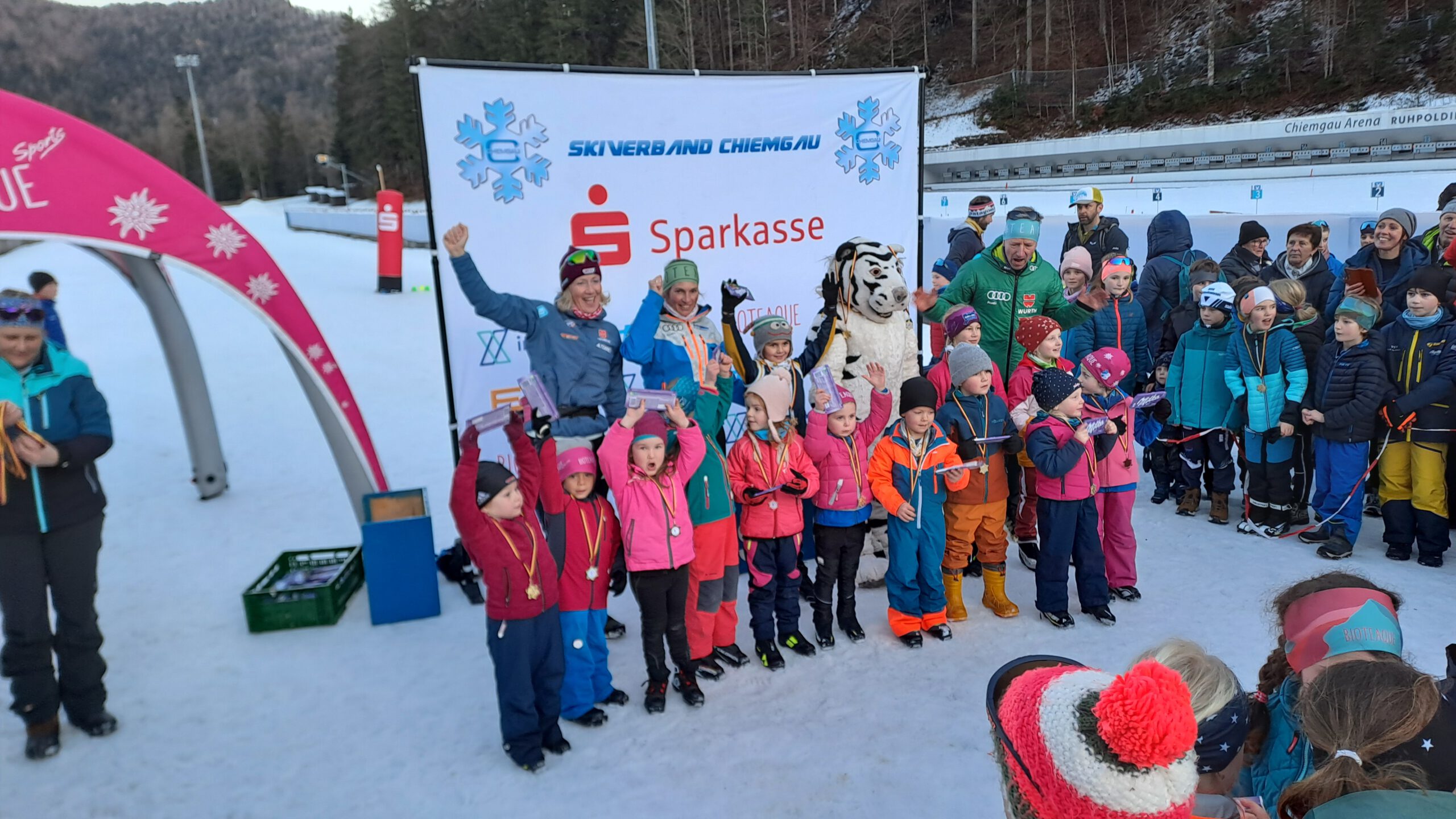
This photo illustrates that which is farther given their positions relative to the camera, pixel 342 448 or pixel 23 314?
pixel 342 448

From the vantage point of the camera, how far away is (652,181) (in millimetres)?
5328

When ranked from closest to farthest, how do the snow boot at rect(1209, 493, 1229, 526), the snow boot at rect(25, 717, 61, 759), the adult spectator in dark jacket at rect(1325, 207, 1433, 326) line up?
the snow boot at rect(25, 717, 61, 759), the snow boot at rect(1209, 493, 1229, 526), the adult spectator in dark jacket at rect(1325, 207, 1433, 326)

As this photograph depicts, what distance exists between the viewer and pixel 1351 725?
1690 mm

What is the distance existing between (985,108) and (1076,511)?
106ft

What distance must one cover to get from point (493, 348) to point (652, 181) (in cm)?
141

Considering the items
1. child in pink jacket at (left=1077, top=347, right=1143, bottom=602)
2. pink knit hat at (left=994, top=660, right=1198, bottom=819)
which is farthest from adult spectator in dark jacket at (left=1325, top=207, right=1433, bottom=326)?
pink knit hat at (left=994, top=660, right=1198, bottom=819)

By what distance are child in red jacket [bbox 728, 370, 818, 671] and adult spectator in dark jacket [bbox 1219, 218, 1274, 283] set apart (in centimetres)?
445

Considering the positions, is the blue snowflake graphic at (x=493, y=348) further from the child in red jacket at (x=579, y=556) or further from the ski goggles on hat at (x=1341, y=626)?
the ski goggles on hat at (x=1341, y=626)

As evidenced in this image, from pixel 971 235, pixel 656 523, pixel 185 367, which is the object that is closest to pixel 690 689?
pixel 656 523

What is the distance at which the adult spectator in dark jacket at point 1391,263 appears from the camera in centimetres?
596

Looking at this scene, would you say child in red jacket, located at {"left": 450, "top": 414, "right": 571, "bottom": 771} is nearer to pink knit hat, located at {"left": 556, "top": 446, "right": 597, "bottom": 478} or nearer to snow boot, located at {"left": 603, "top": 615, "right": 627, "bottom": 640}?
pink knit hat, located at {"left": 556, "top": 446, "right": 597, "bottom": 478}

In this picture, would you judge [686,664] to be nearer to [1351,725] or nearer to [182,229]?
[1351,725]

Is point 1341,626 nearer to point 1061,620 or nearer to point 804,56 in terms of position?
point 1061,620

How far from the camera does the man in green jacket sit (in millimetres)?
5355
